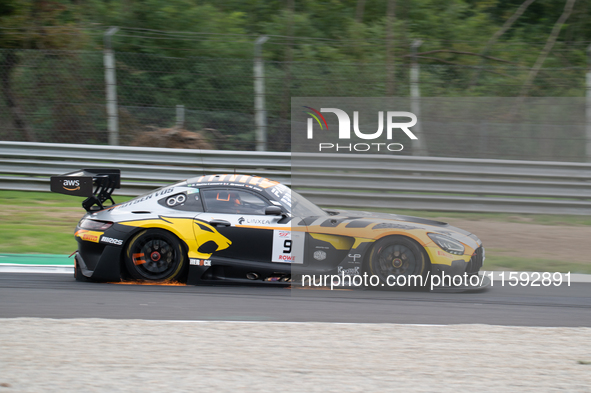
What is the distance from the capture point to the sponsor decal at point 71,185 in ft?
21.2

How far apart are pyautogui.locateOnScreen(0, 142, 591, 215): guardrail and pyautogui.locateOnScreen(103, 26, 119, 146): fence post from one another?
42cm

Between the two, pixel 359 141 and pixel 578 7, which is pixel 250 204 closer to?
pixel 359 141

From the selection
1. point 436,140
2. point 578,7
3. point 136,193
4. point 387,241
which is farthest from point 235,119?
point 578,7

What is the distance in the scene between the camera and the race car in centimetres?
616

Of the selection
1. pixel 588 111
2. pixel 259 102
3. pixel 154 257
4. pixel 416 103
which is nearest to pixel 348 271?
pixel 154 257

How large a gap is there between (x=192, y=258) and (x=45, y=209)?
16.4 feet

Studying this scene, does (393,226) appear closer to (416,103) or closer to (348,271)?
(348,271)

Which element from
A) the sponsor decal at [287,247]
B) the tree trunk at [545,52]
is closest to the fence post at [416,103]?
the tree trunk at [545,52]

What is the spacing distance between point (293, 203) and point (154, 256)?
1.56 meters

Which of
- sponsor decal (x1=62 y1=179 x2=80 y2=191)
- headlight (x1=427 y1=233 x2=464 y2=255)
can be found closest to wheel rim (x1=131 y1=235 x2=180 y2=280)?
sponsor decal (x1=62 y1=179 x2=80 y2=191)

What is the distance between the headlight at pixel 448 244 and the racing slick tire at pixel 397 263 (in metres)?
0.23

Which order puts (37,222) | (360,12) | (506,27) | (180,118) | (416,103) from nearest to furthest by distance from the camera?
(37,222) → (416,103) → (180,118) → (360,12) → (506,27)

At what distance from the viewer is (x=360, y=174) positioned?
984cm

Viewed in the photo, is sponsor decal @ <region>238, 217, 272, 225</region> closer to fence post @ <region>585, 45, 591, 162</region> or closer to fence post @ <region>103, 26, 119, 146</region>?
fence post @ <region>103, 26, 119, 146</region>
